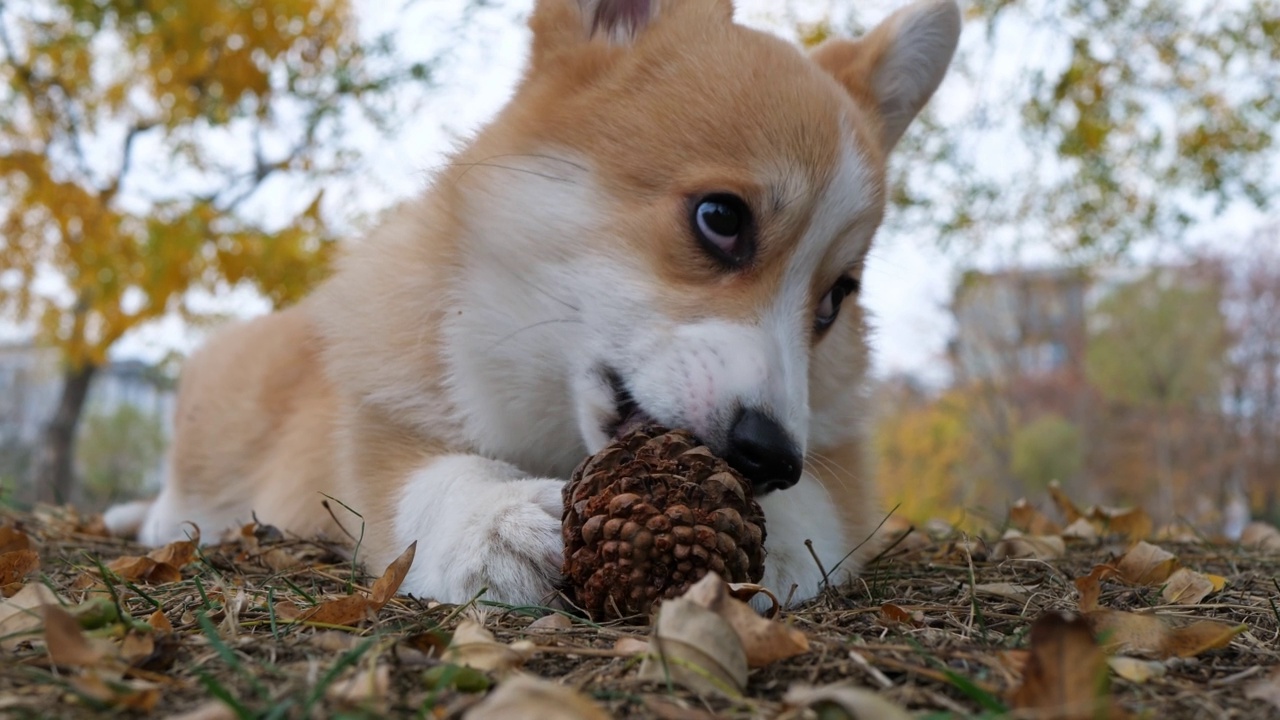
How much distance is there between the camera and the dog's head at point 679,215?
1.83 m

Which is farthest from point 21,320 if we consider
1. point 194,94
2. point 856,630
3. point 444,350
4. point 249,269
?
point 856,630

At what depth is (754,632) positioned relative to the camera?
1.31 m

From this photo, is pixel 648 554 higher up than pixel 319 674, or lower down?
higher up

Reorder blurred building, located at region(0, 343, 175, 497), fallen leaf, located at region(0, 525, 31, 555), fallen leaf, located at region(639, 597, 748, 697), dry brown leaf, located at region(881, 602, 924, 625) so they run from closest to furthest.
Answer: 1. fallen leaf, located at region(639, 597, 748, 697)
2. dry brown leaf, located at region(881, 602, 924, 625)
3. fallen leaf, located at region(0, 525, 31, 555)
4. blurred building, located at region(0, 343, 175, 497)

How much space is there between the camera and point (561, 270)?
84.2 inches

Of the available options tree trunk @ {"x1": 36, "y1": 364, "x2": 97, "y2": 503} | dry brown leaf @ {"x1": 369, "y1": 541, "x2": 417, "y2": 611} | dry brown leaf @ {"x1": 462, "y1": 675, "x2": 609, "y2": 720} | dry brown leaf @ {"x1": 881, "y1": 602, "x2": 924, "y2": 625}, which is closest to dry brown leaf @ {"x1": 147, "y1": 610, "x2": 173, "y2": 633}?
dry brown leaf @ {"x1": 369, "y1": 541, "x2": 417, "y2": 611}

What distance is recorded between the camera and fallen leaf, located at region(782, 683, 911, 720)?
1.02 metres

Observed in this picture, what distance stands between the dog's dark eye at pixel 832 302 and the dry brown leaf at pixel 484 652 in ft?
4.26

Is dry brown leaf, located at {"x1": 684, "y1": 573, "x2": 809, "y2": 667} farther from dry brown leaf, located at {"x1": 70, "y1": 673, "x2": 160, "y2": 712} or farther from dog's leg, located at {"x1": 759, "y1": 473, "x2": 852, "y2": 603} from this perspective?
dry brown leaf, located at {"x1": 70, "y1": 673, "x2": 160, "y2": 712}

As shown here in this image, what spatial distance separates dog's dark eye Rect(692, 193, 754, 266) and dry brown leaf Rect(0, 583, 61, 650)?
4.55ft

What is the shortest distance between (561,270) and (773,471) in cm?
73

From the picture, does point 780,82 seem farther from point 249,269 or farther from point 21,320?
point 21,320

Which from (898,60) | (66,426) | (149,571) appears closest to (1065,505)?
(898,60)

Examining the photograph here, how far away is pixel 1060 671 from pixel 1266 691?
1.19ft
